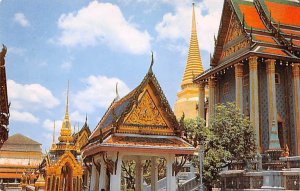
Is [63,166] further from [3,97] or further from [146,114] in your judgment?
[146,114]

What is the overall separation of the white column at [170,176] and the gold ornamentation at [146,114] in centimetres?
111

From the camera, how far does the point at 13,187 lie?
1889 inches

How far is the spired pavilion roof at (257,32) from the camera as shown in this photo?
93.7 feet

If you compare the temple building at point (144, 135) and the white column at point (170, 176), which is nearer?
the temple building at point (144, 135)

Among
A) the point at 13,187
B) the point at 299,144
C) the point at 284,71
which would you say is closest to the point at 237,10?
the point at 284,71

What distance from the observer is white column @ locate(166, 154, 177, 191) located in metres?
13.4

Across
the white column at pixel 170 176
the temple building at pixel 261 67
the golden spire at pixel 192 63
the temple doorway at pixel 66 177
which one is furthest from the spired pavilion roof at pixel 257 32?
the temple doorway at pixel 66 177

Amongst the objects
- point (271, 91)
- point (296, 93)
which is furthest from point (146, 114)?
point (296, 93)

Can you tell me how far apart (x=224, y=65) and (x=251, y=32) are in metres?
3.47

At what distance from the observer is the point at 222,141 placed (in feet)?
70.4

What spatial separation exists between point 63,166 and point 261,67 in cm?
1868

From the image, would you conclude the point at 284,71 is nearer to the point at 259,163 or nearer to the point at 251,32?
the point at 251,32

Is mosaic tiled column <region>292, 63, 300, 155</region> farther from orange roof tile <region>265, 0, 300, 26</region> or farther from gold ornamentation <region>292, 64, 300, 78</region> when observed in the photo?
orange roof tile <region>265, 0, 300, 26</region>

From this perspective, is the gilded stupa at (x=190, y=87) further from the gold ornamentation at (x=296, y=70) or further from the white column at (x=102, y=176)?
the white column at (x=102, y=176)
